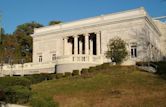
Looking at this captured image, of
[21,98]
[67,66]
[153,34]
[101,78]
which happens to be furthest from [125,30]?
[21,98]

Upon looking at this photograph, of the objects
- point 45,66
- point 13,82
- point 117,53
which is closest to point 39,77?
point 13,82

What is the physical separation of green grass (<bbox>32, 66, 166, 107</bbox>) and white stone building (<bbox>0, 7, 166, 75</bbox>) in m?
14.3

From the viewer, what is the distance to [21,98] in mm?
23188

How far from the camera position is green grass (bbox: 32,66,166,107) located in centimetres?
2291

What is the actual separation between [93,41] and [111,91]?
120 feet

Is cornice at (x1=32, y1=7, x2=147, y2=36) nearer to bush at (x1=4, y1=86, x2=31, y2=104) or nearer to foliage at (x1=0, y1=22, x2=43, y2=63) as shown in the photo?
foliage at (x1=0, y1=22, x2=43, y2=63)

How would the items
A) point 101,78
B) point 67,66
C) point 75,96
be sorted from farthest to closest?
point 67,66 → point 101,78 → point 75,96

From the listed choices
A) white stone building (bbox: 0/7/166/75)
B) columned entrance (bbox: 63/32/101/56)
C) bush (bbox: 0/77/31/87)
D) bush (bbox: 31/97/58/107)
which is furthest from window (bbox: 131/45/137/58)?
bush (bbox: 31/97/58/107)

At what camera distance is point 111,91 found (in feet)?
86.4

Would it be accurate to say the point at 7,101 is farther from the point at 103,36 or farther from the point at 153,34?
the point at 153,34

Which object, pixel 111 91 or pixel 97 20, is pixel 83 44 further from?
pixel 111 91

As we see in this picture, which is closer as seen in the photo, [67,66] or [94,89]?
[94,89]

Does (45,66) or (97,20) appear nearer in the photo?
(45,66)

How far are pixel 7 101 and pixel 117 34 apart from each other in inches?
1389
